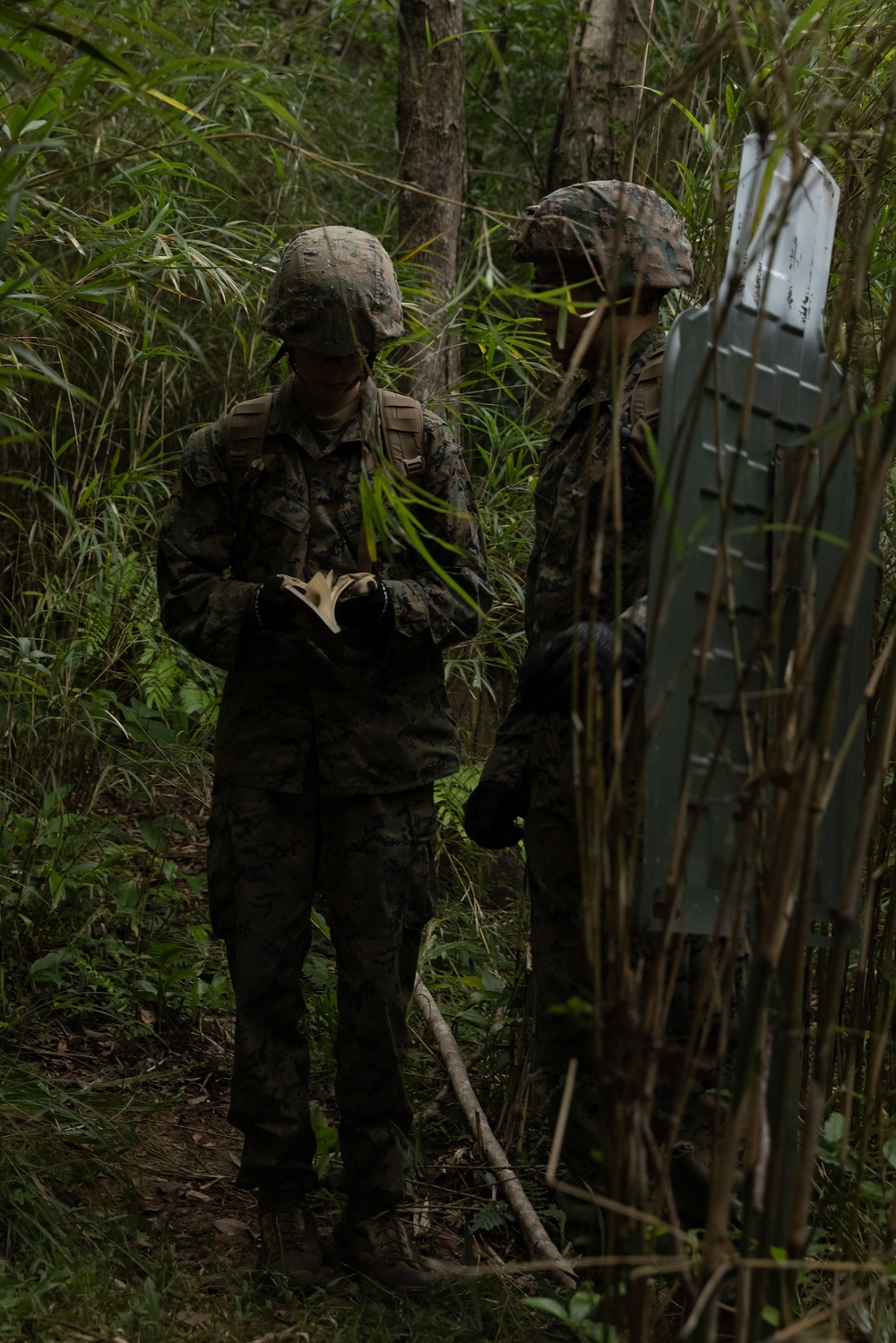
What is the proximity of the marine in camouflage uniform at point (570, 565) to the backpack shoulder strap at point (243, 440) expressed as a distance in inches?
22.9

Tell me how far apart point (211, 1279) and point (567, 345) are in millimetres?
1923

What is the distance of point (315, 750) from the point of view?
9.05ft

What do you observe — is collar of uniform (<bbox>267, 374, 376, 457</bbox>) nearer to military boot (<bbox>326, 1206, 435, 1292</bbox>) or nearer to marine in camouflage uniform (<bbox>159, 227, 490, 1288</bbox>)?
marine in camouflage uniform (<bbox>159, 227, 490, 1288</bbox>)

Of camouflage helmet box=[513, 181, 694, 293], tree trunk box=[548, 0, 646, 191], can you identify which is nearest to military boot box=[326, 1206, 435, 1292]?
camouflage helmet box=[513, 181, 694, 293]

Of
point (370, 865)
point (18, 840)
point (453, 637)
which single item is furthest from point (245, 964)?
point (18, 840)

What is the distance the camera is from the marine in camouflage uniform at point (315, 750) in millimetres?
2723

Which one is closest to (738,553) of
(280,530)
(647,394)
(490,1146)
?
(647,394)

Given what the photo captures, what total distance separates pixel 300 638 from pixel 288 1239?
47.3 inches

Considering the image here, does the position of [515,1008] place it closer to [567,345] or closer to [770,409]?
[567,345]

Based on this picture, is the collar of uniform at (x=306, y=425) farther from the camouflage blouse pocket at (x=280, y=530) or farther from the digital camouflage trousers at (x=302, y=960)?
the digital camouflage trousers at (x=302, y=960)

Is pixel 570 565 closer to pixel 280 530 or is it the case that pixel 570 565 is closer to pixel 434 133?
pixel 280 530

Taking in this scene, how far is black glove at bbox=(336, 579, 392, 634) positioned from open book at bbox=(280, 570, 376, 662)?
1cm

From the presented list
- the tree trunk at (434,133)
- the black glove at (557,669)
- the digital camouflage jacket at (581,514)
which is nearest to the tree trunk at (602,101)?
the tree trunk at (434,133)

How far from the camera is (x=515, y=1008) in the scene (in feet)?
10.9
